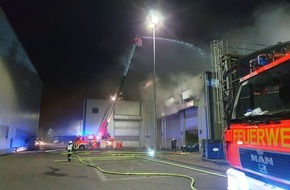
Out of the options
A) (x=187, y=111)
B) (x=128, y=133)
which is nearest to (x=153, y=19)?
(x=187, y=111)

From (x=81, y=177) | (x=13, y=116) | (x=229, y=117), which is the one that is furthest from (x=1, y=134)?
(x=229, y=117)

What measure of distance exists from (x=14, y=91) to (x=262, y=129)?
2847cm

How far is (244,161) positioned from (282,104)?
1.04 metres

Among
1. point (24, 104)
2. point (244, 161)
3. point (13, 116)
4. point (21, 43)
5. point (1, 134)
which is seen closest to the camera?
point (244, 161)

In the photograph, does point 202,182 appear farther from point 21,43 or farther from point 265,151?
point 21,43

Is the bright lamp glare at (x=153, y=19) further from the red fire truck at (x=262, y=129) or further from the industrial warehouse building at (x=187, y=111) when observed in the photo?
the red fire truck at (x=262, y=129)

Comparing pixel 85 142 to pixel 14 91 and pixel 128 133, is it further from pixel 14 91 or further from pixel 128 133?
pixel 128 133

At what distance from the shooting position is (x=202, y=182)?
8.38 m

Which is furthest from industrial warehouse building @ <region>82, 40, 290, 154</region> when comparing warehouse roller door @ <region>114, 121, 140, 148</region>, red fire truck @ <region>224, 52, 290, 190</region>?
red fire truck @ <region>224, 52, 290, 190</region>

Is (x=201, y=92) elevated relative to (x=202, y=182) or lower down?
elevated

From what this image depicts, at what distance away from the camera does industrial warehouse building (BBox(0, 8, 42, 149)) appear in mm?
23969

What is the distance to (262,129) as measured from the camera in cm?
367

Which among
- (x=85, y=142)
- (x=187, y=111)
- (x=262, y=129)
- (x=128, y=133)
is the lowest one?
(x=262, y=129)

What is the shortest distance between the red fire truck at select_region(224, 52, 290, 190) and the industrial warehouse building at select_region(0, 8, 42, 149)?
909 inches
